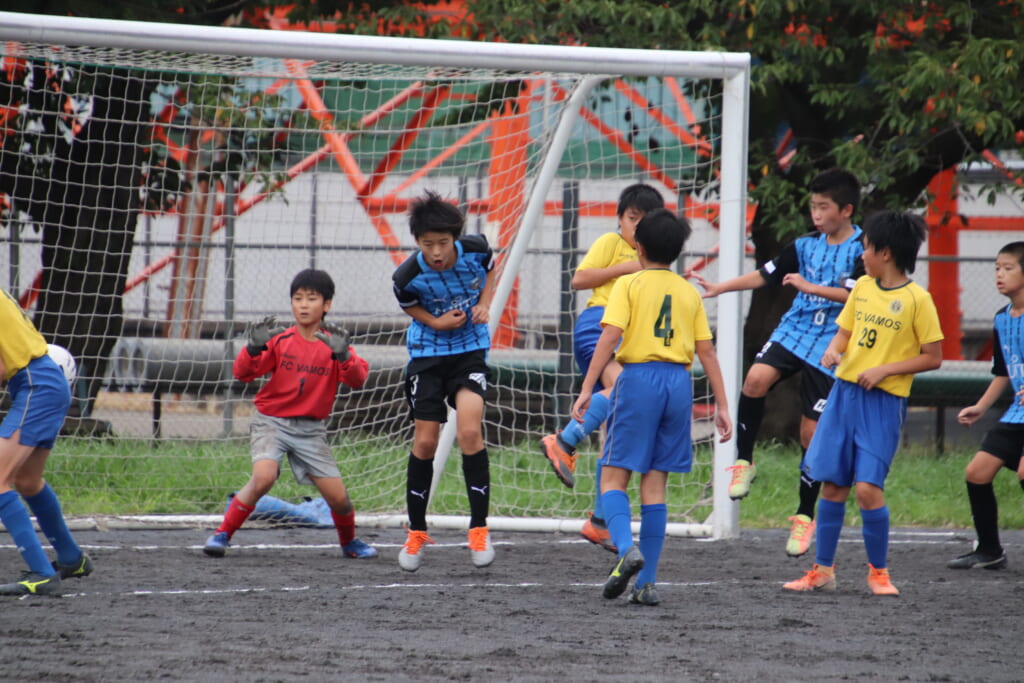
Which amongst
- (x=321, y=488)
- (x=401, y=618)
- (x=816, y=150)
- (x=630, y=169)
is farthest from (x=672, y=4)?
(x=401, y=618)

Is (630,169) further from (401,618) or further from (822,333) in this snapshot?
(401,618)

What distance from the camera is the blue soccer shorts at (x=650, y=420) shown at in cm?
472

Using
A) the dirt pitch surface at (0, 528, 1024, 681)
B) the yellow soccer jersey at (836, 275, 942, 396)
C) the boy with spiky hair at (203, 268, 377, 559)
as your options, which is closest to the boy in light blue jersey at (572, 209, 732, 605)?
the dirt pitch surface at (0, 528, 1024, 681)

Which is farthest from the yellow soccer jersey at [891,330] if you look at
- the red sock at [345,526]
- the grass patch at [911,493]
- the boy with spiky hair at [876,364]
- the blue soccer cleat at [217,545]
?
the blue soccer cleat at [217,545]

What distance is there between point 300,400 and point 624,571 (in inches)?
85.0

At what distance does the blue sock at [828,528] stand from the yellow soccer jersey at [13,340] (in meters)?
3.32

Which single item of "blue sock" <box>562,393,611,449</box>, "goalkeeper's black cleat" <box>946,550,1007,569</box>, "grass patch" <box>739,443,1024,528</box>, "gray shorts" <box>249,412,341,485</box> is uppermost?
"blue sock" <box>562,393,611,449</box>

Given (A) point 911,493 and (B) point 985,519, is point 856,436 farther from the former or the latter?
(A) point 911,493

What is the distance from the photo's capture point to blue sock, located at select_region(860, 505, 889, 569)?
4988 millimetres

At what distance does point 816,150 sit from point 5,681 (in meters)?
8.77

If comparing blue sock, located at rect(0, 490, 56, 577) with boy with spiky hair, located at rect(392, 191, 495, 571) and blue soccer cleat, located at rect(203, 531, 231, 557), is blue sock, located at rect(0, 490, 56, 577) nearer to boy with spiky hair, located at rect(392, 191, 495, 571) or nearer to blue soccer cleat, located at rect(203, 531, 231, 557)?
blue soccer cleat, located at rect(203, 531, 231, 557)

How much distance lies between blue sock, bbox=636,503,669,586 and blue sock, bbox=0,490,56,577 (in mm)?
2373

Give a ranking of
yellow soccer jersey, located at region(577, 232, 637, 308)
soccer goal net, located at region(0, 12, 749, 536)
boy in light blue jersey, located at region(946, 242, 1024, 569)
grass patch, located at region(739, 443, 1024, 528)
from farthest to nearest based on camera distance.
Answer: grass patch, located at region(739, 443, 1024, 528) < soccer goal net, located at region(0, 12, 749, 536) < yellow soccer jersey, located at region(577, 232, 637, 308) < boy in light blue jersey, located at region(946, 242, 1024, 569)

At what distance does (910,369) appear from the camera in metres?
4.86
